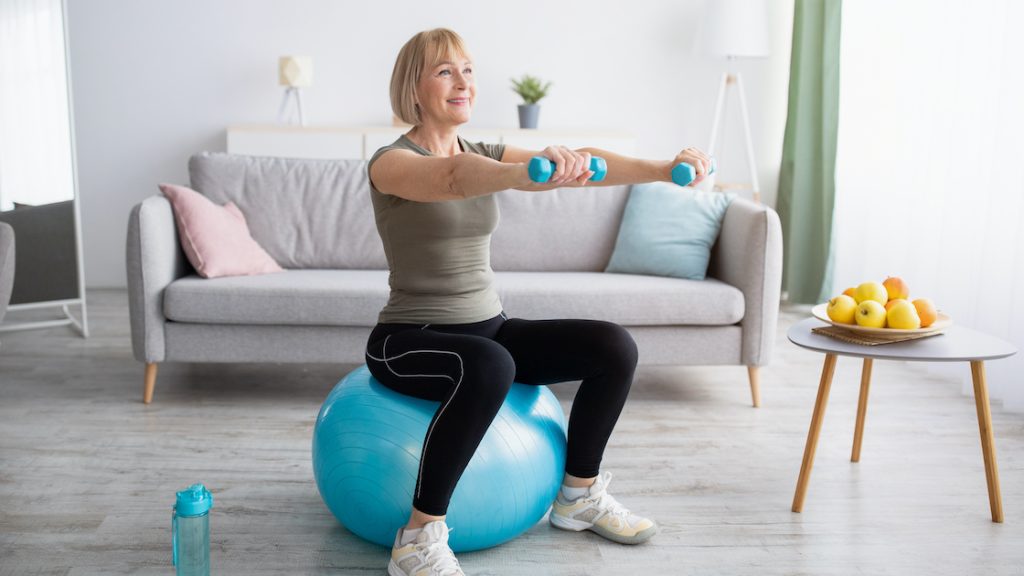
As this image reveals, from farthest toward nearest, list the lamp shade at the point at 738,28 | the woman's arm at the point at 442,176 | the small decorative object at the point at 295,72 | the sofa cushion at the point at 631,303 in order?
the small decorative object at the point at 295,72 → the lamp shade at the point at 738,28 → the sofa cushion at the point at 631,303 → the woman's arm at the point at 442,176

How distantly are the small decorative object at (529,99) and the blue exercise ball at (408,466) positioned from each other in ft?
10.2

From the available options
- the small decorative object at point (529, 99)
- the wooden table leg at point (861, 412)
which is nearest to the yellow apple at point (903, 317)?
the wooden table leg at point (861, 412)

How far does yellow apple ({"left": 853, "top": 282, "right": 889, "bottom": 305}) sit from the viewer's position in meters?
2.23

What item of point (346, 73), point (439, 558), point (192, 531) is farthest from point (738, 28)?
point (192, 531)

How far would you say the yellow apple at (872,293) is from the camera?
223 cm

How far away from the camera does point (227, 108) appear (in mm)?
5160

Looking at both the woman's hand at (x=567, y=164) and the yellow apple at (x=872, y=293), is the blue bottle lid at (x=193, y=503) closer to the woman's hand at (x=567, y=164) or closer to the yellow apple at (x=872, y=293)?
the woman's hand at (x=567, y=164)

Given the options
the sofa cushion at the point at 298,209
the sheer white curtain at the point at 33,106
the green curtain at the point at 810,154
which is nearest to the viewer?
the sofa cushion at the point at 298,209

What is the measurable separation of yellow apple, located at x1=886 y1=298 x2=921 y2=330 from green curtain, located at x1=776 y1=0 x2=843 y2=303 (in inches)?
102

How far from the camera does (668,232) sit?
3.40 metres

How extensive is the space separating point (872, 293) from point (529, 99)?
10.1 feet

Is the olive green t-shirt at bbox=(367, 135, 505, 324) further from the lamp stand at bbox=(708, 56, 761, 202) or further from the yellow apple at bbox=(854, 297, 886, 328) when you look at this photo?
the lamp stand at bbox=(708, 56, 761, 202)

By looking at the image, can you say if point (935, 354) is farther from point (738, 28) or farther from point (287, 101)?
point (287, 101)

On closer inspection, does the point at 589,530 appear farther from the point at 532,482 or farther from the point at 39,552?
the point at 39,552
